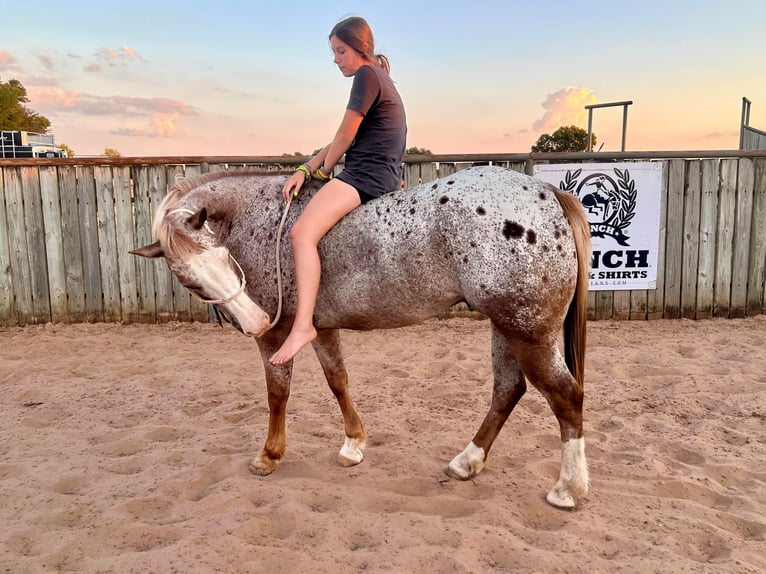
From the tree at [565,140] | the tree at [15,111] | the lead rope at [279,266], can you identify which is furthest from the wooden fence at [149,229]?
the tree at [15,111]

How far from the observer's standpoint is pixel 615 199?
→ 6516 millimetres

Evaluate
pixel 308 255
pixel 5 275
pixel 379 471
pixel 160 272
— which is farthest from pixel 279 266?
pixel 5 275

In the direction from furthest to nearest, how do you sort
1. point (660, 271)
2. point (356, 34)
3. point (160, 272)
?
point (160, 272) → point (660, 271) → point (356, 34)

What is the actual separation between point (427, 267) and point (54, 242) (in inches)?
223

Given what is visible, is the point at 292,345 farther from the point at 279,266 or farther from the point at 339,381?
the point at 339,381

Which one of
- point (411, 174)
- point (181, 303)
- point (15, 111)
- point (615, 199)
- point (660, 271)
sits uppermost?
point (15, 111)

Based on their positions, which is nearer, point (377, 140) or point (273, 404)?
point (377, 140)

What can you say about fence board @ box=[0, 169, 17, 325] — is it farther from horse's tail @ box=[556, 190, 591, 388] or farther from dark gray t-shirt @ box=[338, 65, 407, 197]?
horse's tail @ box=[556, 190, 591, 388]

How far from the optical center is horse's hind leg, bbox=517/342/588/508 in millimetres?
2652

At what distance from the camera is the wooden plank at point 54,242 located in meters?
6.59

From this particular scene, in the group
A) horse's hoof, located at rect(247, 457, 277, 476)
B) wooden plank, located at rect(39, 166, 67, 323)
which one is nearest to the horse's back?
horse's hoof, located at rect(247, 457, 277, 476)

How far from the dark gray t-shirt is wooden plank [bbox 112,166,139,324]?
4565 mm

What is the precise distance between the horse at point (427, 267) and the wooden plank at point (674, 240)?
4.42m

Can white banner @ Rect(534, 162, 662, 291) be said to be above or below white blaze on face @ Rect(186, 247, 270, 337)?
above
